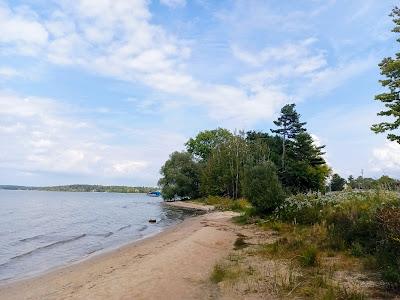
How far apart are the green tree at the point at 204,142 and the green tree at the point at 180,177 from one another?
7105 millimetres

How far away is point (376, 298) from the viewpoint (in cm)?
792

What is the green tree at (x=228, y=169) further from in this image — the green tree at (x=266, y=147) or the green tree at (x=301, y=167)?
the green tree at (x=301, y=167)

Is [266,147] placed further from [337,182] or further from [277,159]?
[337,182]

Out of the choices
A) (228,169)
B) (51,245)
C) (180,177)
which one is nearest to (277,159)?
(228,169)

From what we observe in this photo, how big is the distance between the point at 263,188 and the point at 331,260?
15.3 meters

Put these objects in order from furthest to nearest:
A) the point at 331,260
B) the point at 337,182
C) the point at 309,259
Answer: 1. the point at 337,182
2. the point at 331,260
3. the point at 309,259

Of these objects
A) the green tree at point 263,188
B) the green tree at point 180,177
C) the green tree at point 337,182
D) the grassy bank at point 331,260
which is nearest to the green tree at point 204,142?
the green tree at point 180,177

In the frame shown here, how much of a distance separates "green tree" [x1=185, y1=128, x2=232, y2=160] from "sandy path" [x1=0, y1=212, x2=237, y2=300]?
76238mm

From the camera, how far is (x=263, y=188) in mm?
27094

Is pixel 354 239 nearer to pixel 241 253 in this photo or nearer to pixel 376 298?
pixel 241 253

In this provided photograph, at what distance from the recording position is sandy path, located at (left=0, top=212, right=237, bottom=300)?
10.2 meters

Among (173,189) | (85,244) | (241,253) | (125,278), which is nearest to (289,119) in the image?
(173,189)

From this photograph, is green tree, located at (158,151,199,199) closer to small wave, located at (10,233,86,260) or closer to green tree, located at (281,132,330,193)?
green tree, located at (281,132,330,193)

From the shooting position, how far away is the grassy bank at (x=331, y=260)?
28.7 feet
